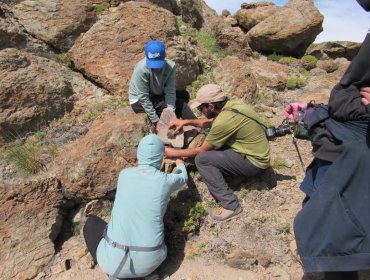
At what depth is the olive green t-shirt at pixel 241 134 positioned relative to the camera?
13.6 ft

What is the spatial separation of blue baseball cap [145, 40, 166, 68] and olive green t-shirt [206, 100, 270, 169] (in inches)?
48.1

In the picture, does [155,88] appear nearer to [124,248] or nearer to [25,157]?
[25,157]

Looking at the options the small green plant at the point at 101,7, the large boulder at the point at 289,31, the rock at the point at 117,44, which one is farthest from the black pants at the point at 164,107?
the large boulder at the point at 289,31

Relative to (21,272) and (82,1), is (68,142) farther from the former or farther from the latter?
(82,1)

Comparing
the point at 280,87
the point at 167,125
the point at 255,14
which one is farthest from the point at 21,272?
the point at 255,14

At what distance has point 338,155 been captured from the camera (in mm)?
2396

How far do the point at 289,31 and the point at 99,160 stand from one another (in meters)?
8.69

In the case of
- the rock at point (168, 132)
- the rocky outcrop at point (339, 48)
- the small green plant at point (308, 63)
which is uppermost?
the rock at point (168, 132)

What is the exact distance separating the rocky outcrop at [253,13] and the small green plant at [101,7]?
23.3 ft

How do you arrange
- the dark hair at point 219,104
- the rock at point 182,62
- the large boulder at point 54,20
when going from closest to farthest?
the dark hair at point 219,104 < the rock at point 182,62 < the large boulder at point 54,20

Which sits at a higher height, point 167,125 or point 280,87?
point 167,125

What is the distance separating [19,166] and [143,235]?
7.92ft

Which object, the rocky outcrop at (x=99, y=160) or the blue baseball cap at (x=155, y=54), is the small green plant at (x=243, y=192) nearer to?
the rocky outcrop at (x=99, y=160)

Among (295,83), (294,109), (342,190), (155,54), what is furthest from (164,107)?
(295,83)
